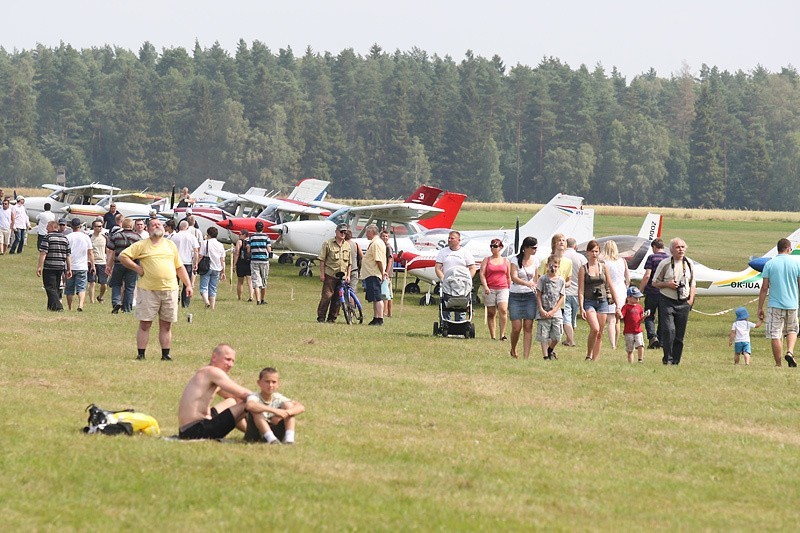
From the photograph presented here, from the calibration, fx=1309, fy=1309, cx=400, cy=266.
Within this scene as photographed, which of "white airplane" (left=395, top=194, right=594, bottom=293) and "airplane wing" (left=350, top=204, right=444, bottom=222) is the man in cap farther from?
"airplane wing" (left=350, top=204, right=444, bottom=222)

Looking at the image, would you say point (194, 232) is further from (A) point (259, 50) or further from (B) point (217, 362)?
(A) point (259, 50)

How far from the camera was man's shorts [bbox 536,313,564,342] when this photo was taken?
15.9 meters

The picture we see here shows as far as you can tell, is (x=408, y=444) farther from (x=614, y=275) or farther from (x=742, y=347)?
(x=742, y=347)

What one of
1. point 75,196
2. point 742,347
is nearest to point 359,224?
point 75,196

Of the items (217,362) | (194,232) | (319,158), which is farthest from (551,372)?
(319,158)

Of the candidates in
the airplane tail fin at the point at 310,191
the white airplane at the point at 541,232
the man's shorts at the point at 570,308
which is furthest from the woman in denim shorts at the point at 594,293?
the airplane tail fin at the point at 310,191

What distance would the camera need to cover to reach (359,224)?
34.6 meters

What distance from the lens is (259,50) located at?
169 m


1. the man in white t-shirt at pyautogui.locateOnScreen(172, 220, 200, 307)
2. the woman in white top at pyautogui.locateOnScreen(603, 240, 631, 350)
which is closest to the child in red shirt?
the woman in white top at pyautogui.locateOnScreen(603, 240, 631, 350)

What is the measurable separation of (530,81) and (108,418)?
14019 cm

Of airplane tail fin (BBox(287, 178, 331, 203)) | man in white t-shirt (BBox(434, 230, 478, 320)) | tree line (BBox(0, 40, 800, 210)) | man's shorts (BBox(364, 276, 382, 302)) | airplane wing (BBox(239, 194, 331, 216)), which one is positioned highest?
tree line (BBox(0, 40, 800, 210))

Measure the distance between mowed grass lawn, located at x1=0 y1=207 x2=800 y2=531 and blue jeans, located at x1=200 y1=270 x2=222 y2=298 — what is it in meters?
5.66

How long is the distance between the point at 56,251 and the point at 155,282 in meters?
7.21

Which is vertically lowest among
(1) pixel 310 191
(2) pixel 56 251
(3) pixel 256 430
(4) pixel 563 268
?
(3) pixel 256 430
